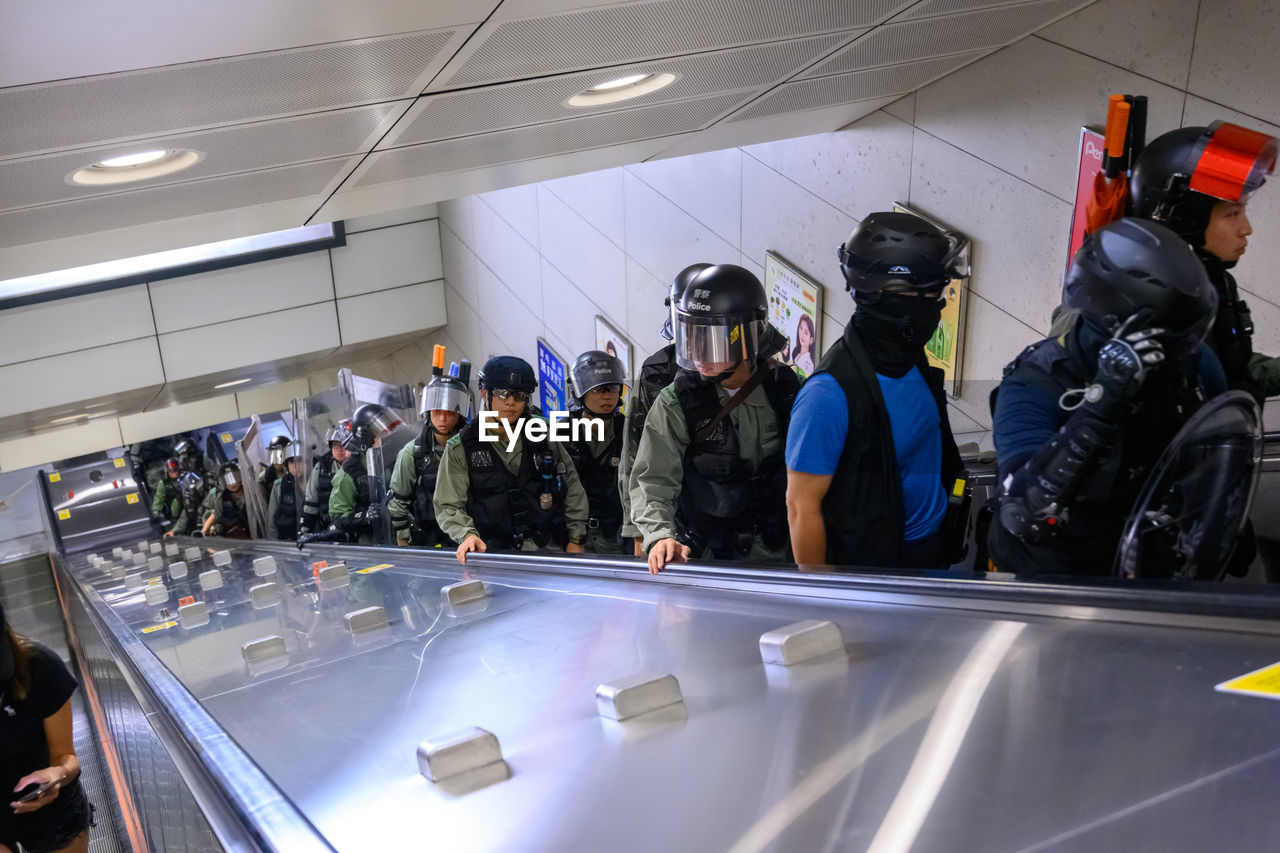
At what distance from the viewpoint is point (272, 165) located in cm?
504

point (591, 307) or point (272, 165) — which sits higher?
point (272, 165)

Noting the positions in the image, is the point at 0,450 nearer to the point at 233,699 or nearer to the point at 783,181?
the point at 783,181

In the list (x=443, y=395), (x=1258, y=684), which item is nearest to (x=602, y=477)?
(x=443, y=395)

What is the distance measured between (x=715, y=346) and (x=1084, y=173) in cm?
235

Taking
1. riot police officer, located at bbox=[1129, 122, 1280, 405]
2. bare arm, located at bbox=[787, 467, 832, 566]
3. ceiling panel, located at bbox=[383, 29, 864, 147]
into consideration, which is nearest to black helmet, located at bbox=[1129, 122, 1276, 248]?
riot police officer, located at bbox=[1129, 122, 1280, 405]

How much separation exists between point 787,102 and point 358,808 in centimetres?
509

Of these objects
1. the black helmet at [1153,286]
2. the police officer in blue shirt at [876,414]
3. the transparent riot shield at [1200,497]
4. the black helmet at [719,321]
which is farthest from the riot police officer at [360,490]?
the transparent riot shield at [1200,497]

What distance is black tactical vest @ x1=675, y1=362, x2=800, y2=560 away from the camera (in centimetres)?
343

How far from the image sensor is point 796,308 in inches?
279

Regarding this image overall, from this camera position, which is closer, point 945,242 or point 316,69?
point 945,242

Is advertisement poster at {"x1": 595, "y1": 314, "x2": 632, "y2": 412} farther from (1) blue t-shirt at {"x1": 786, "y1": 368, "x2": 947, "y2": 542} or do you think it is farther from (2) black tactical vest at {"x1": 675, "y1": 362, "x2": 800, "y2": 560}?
(1) blue t-shirt at {"x1": 786, "y1": 368, "x2": 947, "y2": 542}

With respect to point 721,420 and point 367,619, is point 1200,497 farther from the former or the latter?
point 367,619

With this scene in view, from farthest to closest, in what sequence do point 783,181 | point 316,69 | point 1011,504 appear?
point 783,181
point 316,69
point 1011,504

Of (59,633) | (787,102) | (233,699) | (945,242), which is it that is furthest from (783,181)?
(59,633)
